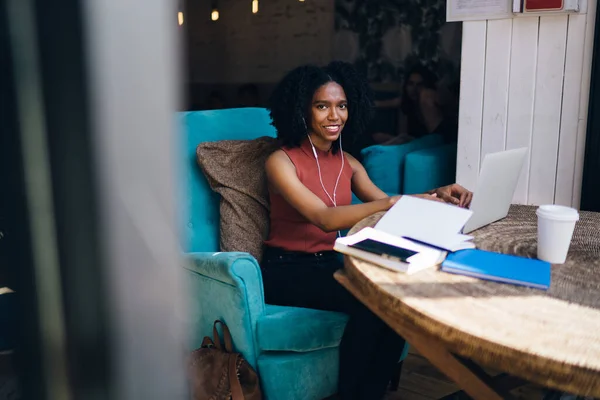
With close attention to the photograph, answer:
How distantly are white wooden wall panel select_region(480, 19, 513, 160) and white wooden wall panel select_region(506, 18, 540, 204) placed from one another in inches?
0.9

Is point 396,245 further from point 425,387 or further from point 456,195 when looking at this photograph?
point 425,387

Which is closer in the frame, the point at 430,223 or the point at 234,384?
the point at 430,223

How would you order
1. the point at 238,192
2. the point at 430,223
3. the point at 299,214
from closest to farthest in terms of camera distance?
the point at 430,223
the point at 299,214
the point at 238,192

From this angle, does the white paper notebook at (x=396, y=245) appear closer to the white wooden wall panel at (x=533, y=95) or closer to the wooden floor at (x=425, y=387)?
the wooden floor at (x=425, y=387)

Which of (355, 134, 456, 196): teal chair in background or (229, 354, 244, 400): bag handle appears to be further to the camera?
(355, 134, 456, 196): teal chair in background

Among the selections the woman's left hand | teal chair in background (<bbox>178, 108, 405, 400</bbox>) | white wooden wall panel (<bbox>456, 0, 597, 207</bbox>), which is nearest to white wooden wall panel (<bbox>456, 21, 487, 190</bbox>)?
white wooden wall panel (<bbox>456, 0, 597, 207</bbox>)

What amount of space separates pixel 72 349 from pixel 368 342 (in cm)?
157

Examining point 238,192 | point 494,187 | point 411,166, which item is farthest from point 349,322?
point 411,166

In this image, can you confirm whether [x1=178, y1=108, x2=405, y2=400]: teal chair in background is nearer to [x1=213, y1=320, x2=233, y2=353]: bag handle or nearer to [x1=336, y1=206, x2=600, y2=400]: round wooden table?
[x1=213, y1=320, x2=233, y2=353]: bag handle

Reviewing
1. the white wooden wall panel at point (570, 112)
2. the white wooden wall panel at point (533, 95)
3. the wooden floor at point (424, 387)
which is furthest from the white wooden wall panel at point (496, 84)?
the wooden floor at point (424, 387)

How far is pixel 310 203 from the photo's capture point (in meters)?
1.92

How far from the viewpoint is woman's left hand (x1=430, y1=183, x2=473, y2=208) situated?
1.87 meters

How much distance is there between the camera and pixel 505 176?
5.25 ft

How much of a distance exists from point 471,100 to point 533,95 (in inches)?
11.5
